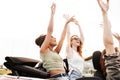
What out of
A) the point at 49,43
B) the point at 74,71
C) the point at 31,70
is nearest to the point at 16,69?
the point at 31,70

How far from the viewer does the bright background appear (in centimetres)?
329

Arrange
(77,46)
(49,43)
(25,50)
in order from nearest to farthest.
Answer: (49,43) < (77,46) < (25,50)

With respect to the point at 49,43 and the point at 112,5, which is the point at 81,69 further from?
the point at 112,5

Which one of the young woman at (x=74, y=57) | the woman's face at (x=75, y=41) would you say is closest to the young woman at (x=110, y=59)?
the young woman at (x=74, y=57)

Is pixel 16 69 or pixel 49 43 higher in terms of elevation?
pixel 49 43

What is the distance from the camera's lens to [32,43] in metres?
3.37

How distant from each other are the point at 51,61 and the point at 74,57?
232 mm

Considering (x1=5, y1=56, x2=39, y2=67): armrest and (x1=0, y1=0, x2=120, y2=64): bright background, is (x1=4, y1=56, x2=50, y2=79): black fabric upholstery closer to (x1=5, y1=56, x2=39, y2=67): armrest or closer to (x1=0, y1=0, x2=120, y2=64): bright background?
(x1=5, y1=56, x2=39, y2=67): armrest

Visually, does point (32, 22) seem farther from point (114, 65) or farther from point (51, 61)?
point (114, 65)

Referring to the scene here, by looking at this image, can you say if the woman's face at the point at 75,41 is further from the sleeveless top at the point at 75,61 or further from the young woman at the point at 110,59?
the young woman at the point at 110,59

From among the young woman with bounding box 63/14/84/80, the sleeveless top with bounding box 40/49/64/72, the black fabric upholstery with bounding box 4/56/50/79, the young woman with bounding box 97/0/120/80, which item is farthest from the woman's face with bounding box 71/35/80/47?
the young woman with bounding box 97/0/120/80

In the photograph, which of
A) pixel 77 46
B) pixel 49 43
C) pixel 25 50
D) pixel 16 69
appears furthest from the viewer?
pixel 25 50

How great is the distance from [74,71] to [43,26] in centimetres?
129

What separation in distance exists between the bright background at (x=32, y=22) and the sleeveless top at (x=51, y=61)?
Result: 3.44 ft
